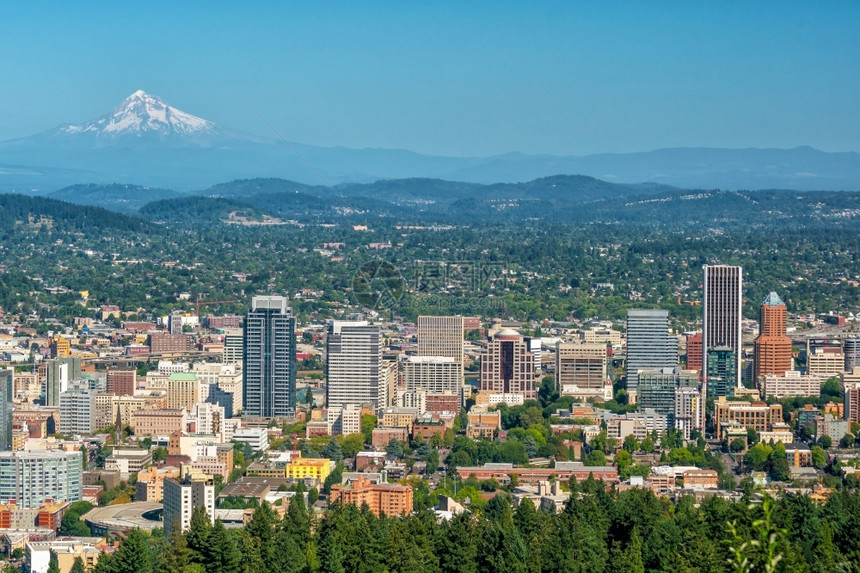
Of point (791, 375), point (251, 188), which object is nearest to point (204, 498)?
point (791, 375)

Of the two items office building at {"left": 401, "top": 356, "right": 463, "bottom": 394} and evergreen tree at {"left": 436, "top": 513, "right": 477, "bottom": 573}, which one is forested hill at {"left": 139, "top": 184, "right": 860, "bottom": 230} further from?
evergreen tree at {"left": 436, "top": 513, "right": 477, "bottom": 573}

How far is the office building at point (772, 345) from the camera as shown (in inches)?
1190

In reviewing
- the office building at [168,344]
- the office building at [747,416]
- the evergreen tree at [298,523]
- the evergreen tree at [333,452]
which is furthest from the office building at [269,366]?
the evergreen tree at [298,523]

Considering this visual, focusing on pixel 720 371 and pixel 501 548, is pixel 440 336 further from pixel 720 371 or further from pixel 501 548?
pixel 501 548

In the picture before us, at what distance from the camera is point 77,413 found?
25.7 metres

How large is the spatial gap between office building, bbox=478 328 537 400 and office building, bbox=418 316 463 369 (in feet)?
4.81

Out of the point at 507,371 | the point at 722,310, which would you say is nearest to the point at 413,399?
the point at 507,371

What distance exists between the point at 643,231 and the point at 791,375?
3848 cm

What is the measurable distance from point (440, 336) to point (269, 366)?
455 cm

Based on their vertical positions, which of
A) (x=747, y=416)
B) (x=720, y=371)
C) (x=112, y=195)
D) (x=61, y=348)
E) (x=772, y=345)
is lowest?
(x=747, y=416)

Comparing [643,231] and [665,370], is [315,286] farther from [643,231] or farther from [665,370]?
[643,231]

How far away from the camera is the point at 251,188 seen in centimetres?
9812

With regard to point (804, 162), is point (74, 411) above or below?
below

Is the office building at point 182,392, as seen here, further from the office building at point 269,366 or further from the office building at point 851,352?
the office building at point 851,352
